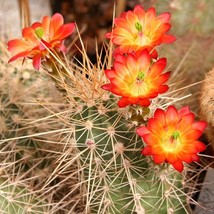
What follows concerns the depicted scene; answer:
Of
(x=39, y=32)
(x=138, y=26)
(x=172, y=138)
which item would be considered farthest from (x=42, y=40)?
(x=172, y=138)

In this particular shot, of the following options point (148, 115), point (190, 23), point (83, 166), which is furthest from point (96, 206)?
point (190, 23)

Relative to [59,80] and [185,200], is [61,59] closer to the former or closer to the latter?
[59,80]

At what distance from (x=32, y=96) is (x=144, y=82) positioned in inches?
13.4

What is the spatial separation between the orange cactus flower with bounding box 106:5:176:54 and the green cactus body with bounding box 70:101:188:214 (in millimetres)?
102

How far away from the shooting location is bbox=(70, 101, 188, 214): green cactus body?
0.82 metres

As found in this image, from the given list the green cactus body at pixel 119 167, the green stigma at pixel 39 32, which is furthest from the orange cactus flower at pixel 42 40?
the green cactus body at pixel 119 167

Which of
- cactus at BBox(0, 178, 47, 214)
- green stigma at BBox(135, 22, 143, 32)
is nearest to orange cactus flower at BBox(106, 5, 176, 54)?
green stigma at BBox(135, 22, 143, 32)

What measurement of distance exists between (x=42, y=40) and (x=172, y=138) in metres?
0.25

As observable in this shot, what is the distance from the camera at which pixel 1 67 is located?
103 cm

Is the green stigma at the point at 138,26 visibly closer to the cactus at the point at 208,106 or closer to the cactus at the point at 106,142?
the cactus at the point at 106,142

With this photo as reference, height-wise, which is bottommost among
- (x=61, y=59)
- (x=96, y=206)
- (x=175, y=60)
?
(x=96, y=206)

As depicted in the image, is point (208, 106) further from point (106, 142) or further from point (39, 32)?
point (39, 32)

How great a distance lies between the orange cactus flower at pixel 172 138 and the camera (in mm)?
733

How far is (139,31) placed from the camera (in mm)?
809
